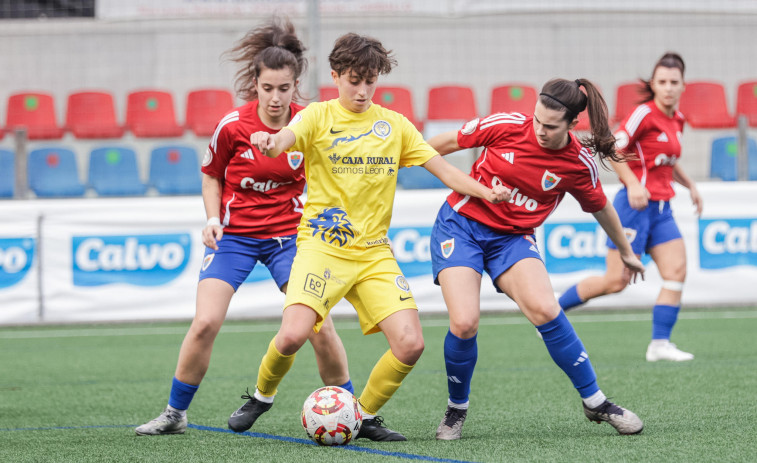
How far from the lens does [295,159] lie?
4.08 meters

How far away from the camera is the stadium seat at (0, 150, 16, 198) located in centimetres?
934

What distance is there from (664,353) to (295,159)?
3197 mm

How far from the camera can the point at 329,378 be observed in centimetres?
420

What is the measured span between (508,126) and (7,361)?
177 inches

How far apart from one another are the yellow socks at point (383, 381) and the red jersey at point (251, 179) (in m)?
Answer: 0.78

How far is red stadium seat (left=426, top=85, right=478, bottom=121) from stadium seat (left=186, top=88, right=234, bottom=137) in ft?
8.01

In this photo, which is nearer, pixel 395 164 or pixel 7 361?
pixel 395 164

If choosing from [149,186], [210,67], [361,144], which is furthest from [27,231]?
[361,144]

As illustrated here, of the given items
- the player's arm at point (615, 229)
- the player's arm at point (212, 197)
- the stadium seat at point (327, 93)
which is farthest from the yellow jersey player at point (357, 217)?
the stadium seat at point (327, 93)

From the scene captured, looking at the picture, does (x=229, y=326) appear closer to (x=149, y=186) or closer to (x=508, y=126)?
(x=149, y=186)

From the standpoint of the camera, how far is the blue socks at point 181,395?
13.2 feet

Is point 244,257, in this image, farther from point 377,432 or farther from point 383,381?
point 377,432

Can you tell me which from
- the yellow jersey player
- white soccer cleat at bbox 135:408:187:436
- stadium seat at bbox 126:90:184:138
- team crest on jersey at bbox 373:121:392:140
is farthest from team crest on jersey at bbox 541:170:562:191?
stadium seat at bbox 126:90:184:138

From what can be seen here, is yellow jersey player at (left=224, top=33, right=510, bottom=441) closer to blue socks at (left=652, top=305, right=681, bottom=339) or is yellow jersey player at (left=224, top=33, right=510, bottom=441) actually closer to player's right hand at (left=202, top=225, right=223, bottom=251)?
player's right hand at (left=202, top=225, right=223, bottom=251)
